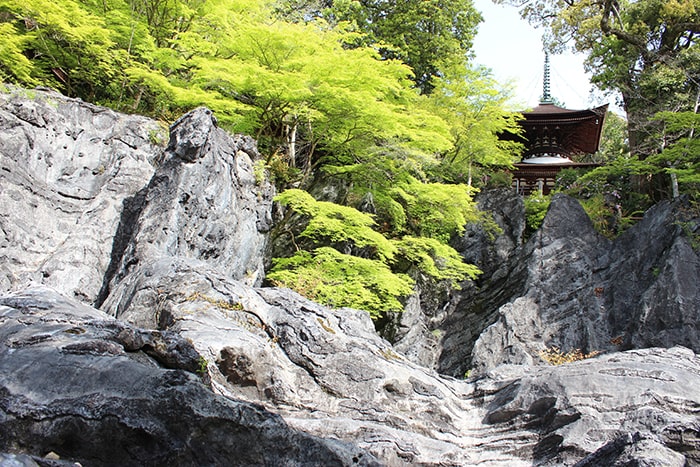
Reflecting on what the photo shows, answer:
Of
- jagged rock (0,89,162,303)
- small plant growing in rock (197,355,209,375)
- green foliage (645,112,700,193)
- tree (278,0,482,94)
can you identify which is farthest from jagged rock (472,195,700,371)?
tree (278,0,482,94)

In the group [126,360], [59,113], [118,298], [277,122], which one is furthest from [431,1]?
[126,360]

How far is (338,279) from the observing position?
33.2 feet

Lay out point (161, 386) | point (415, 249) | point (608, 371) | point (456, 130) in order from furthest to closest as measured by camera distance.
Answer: point (456, 130)
point (415, 249)
point (608, 371)
point (161, 386)

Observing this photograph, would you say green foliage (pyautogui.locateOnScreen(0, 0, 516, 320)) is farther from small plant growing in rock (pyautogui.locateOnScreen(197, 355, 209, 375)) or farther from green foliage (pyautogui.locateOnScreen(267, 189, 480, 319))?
small plant growing in rock (pyautogui.locateOnScreen(197, 355, 209, 375))

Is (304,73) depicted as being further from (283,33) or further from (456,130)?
(456,130)

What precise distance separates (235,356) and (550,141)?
1904 centimetres

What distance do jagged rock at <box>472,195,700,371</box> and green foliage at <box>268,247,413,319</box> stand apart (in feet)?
10.7

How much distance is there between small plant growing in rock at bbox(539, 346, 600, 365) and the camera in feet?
36.8

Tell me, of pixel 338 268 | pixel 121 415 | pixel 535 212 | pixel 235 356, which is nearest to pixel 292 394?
pixel 235 356

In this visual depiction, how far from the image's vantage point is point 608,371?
5.66m

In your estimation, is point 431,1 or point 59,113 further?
point 431,1

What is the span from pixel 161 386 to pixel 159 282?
3.07 m

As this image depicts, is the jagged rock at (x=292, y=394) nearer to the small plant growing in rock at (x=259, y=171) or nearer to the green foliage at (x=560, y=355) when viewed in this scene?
the green foliage at (x=560, y=355)

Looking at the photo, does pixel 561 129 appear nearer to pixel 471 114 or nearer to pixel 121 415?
pixel 471 114
